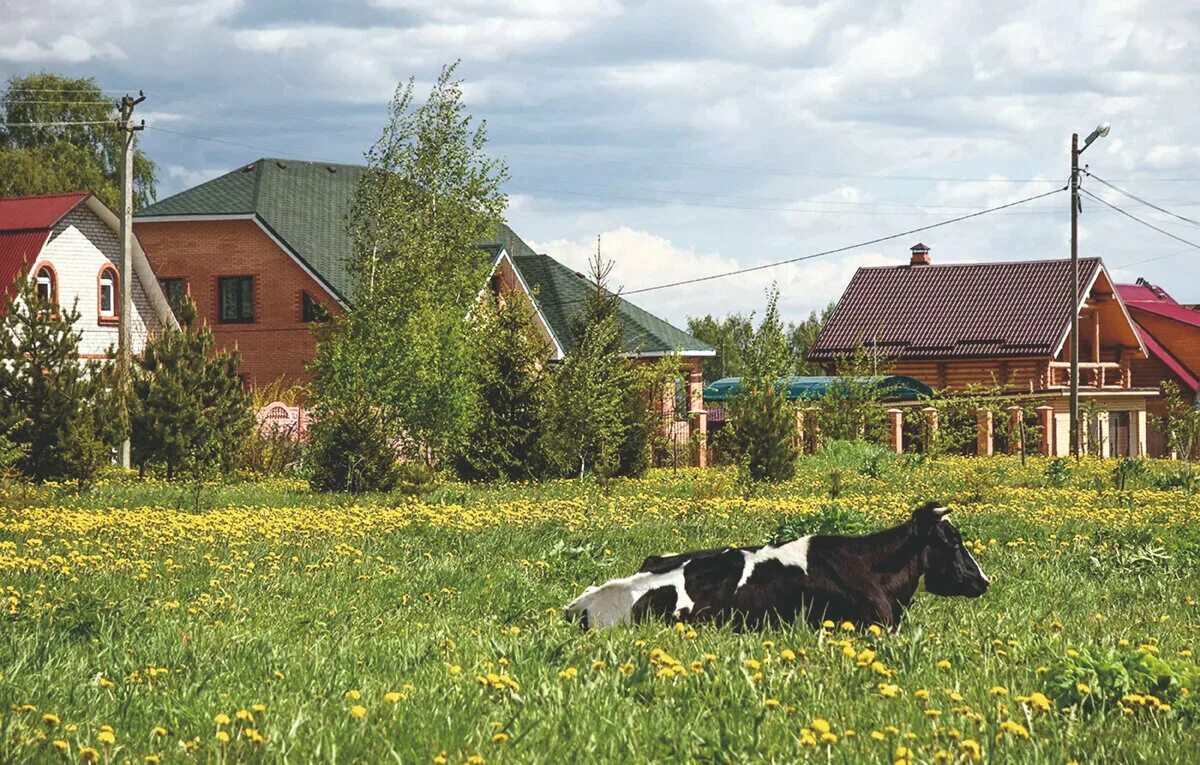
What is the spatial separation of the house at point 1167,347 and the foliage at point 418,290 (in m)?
40.2

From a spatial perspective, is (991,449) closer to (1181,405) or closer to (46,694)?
(1181,405)

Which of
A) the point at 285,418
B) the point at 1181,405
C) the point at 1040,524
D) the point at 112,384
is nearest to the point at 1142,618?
the point at 1040,524

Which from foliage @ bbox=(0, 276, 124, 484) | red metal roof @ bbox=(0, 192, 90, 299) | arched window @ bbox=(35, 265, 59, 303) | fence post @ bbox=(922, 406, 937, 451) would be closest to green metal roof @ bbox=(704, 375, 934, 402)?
fence post @ bbox=(922, 406, 937, 451)

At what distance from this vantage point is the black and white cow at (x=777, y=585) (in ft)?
29.2

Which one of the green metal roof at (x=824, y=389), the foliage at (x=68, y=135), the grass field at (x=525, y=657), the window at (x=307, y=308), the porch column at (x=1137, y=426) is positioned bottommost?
the porch column at (x=1137, y=426)

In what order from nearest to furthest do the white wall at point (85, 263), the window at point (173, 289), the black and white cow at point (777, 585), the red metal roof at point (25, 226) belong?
the black and white cow at point (777, 585), the red metal roof at point (25, 226), the white wall at point (85, 263), the window at point (173, 289)

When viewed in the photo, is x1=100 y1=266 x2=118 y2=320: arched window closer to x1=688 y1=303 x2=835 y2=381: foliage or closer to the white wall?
the white wall

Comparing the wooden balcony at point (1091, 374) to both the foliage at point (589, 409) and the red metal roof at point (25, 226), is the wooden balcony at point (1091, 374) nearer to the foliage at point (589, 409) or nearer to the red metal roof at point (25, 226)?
the foliage at point (589, 409)

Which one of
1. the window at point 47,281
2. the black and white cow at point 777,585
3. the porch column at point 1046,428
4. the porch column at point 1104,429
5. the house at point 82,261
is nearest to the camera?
the black and white cow at point 777,585

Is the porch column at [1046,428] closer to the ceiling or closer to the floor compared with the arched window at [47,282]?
closer to the floor

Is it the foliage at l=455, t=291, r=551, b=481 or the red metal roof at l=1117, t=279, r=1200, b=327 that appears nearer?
the foliage at l=455, t=291, r=551, b=481

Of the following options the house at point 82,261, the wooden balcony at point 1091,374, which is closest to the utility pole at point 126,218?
the house at point 82,261

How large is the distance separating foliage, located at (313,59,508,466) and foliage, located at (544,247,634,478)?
2201 millimetres

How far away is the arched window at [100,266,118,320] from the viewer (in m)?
44.6
